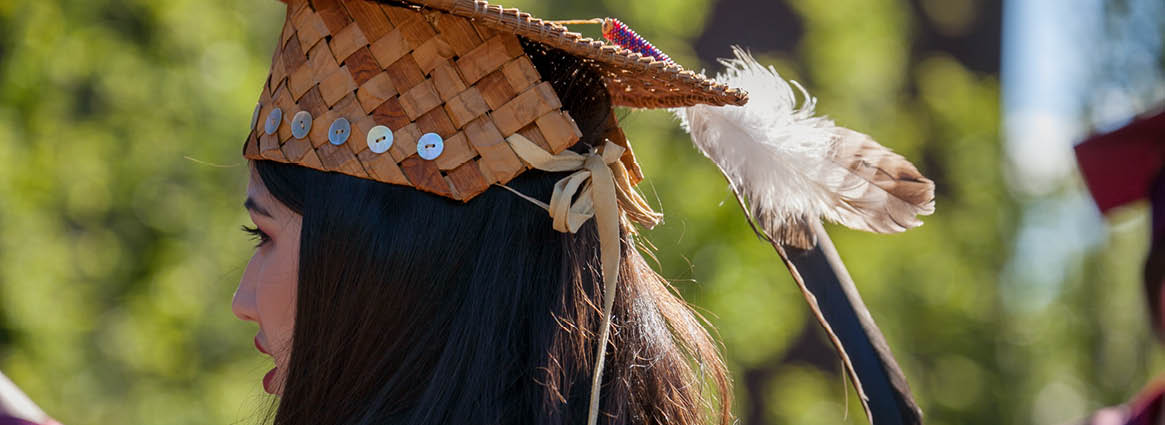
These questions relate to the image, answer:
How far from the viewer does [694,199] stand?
15.9 ft

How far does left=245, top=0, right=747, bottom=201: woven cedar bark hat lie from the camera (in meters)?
1.44

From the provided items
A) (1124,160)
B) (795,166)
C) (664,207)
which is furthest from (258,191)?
(664,207)

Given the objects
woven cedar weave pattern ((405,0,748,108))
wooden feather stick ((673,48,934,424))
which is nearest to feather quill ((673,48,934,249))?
wooden feather stick ((673,48,934,424))

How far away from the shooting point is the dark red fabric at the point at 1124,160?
101 cm

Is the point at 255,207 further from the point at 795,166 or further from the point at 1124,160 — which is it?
the point at 1124,160

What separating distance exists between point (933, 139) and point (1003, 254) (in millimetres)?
795

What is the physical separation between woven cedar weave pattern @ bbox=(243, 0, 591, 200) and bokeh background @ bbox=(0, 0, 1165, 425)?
0.79 meters

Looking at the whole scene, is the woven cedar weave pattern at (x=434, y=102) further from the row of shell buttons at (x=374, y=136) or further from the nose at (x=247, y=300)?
the nose at (x=247, y=300)

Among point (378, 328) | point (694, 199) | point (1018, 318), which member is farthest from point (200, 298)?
point (1018, 318)

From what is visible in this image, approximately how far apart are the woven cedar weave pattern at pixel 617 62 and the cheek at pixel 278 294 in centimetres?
44

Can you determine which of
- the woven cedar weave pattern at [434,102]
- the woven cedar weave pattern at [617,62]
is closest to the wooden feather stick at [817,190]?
the woven cedar weave pattern at [617,62]

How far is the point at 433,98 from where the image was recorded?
1446 mm

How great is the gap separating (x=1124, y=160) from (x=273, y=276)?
1.13 meters

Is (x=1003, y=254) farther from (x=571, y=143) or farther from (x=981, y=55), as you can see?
(x=571, y=143)
